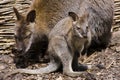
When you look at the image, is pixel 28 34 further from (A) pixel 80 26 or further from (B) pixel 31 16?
(A) pixel 80 26

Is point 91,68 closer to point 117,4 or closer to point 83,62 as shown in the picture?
point 83,62

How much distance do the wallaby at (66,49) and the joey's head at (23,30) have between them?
17.8 inches

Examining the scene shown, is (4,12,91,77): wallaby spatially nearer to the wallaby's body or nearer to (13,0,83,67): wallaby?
(13,0,83,67): wallaby

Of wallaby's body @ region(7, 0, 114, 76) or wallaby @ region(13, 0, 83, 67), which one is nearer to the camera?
wallaby @ region(13, 0, 83, 67)

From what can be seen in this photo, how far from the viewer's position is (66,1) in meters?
7.53

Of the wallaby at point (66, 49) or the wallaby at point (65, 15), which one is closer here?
the wallaby at point (66, 49)

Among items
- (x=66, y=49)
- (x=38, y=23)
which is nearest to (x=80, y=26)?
(x=66, y=49)

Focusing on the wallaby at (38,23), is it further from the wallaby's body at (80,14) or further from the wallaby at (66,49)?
the wallaby at (66,49)

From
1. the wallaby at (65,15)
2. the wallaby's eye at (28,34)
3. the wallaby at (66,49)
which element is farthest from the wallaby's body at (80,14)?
the wallaby at (66,49)

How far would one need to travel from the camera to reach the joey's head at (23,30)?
6.78m

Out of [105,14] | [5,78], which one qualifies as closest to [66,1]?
[105,14]

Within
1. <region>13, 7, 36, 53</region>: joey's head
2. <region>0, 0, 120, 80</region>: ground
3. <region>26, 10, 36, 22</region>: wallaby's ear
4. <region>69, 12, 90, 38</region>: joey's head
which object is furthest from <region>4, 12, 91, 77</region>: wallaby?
<region>26, 10, 36, 22</region>: wallaby's ear

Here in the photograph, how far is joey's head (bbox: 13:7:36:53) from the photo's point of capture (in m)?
6.78

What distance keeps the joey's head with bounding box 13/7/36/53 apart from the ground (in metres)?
0.45
